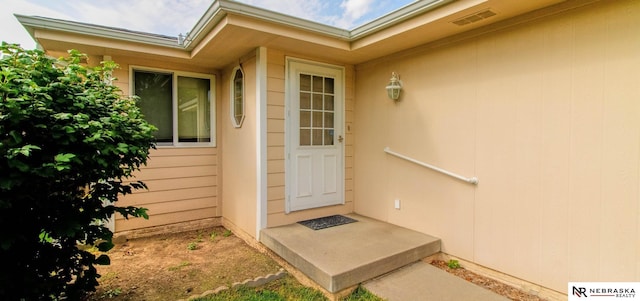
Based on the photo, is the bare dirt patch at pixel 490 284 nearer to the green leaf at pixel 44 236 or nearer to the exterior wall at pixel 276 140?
the exterior wall at pixel 276 140

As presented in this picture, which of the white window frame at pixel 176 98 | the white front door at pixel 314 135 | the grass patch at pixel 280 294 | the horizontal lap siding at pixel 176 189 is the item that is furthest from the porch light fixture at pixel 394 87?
the horizontal lap siding at pixel 176 189

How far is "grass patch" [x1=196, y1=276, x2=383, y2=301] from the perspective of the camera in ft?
8.52

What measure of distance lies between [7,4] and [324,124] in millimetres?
3793

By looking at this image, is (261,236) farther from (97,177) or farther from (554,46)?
(554,46)

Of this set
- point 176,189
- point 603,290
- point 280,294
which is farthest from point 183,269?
point 603,290

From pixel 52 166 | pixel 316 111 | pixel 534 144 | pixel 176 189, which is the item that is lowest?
pixel 176 189

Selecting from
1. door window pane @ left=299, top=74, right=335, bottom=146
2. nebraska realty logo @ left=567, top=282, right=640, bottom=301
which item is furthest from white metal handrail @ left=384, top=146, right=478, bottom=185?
nebraska realty logo @ left=567, top=282, right=640, bottom=301

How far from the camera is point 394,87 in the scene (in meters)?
3.79

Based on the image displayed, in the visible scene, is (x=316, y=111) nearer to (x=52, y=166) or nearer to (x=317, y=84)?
(x=317, y=84)

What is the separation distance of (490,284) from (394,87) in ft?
7.57

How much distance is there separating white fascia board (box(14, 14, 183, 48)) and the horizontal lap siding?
148 cm

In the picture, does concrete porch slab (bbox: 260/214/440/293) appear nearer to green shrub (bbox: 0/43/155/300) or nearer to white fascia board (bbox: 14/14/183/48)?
green shrub (bbox: 0/43/155/300)

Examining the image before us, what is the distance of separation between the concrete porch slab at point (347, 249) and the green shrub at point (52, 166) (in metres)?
1.49

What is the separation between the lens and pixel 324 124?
14.2 feet
